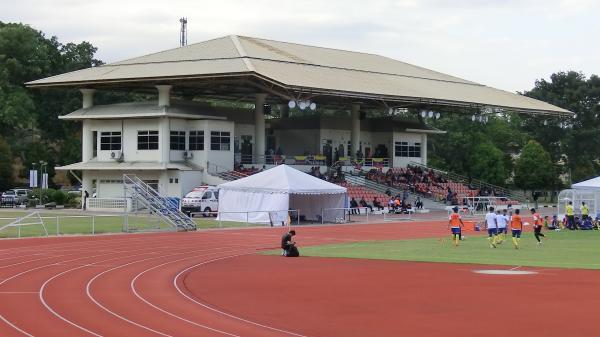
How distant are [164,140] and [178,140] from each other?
1689 mm

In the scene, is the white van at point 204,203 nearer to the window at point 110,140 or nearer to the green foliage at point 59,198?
the window at point 110,140

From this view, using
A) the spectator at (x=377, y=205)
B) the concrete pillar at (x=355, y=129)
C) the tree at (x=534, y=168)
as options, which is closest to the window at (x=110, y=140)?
the spectator at (x=377, y=205)

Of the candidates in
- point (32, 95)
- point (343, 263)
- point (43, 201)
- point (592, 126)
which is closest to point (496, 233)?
point (343, 263)

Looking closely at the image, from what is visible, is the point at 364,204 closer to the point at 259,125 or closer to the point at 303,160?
the point at 303,160

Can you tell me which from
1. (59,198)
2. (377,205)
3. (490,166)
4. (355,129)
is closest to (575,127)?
(490,166)

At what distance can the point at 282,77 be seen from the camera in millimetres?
69688

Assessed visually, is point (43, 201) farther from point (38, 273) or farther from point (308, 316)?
point (308, 316)

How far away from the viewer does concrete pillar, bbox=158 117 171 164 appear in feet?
240

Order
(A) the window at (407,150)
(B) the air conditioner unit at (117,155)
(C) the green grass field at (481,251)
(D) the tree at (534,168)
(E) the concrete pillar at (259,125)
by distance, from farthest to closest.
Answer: (D) the tree at (534,168) < (A) the window at (407,150) < (E) the concrete pillar at (259,125) < (B) the air conditioner unit at (117,155) < (C) the green grass field at (481,251)

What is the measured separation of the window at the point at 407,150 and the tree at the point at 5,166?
38182 mm

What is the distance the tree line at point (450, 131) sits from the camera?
321ft

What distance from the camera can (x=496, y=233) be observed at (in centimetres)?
3819

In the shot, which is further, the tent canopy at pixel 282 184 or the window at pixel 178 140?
the window at pixel 178 140

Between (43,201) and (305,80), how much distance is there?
82.1ft
